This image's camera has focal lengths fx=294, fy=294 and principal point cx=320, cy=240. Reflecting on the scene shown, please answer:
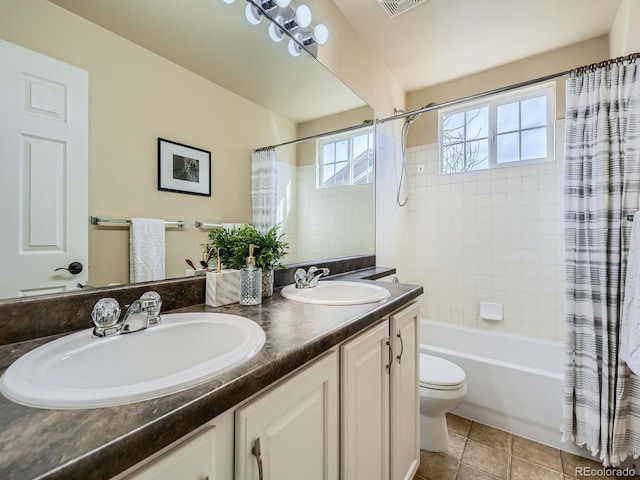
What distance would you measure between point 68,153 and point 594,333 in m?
2.28

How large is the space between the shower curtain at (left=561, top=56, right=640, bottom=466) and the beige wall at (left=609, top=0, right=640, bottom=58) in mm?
230

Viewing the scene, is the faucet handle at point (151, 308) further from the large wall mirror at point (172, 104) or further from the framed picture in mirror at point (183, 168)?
the framed picture in mirror at point (183, 168)

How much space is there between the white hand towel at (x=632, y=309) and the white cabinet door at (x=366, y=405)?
3.60 ft

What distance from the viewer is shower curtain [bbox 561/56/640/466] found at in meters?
1.43

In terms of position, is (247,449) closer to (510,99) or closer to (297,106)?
(297,106)

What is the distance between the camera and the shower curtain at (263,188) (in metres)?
1.27

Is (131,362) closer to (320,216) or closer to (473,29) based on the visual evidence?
(320,216)

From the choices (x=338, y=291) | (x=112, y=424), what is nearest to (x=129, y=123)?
(x=112, y=424)

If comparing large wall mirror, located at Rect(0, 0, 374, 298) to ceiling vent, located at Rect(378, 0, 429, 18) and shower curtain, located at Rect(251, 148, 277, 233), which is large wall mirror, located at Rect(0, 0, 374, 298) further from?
ceiling vent, located at Rect(378, 0, 429, 18)

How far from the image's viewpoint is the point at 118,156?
0.85 m

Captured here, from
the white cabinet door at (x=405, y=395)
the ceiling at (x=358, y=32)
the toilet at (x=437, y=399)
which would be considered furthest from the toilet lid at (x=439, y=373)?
the ceiling at (x=358, y=32)

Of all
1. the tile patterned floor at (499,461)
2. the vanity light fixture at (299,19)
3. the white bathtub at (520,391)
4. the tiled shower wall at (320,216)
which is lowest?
the tile patterned floor at (499,461)

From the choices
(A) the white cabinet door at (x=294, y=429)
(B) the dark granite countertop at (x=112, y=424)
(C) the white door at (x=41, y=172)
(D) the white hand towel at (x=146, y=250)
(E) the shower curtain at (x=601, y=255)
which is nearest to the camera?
(B) the dark granite countertop at (x=112, y=424)

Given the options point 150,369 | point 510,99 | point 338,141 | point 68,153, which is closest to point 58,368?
point 150,369
